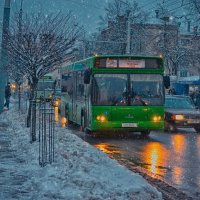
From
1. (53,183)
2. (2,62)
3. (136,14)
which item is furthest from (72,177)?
(136,14)

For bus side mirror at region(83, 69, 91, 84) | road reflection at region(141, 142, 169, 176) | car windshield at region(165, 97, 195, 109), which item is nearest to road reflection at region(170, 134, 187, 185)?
road reflection at region(141, 142, 169, 176)

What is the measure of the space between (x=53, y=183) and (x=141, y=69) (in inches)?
458

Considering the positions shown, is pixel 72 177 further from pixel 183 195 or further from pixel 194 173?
pixel 194 173

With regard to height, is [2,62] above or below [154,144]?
above

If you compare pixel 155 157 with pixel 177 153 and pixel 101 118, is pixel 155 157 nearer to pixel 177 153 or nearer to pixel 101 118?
pixel 177 153

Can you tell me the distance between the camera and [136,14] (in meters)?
56.7

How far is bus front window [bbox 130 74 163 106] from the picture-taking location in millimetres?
20297

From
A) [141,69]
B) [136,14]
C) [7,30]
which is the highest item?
[136,14]

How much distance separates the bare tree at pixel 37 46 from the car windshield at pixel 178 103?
6294 millimetres

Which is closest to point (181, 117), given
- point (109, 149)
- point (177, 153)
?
point (109, 149)

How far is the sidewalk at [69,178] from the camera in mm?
8562

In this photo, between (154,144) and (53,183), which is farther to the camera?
(154,144)

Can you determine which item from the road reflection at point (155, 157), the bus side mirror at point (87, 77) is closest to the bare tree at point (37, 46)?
the bus side mirror at point (87, 77)

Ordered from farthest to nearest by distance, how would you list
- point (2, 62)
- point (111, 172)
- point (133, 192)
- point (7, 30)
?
point (2, 62), point (7, 30), point (111, 172), point (133, 192)
